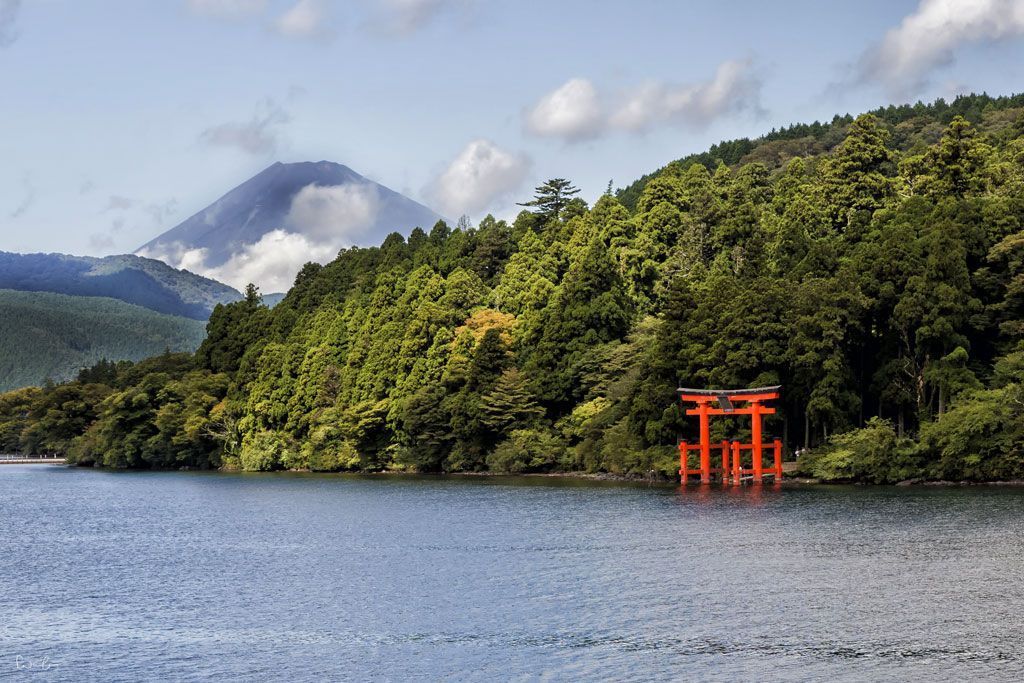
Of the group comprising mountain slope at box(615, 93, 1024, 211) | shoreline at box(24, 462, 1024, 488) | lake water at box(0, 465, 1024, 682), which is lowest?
lake water at box(0, 465, 1024, 682)

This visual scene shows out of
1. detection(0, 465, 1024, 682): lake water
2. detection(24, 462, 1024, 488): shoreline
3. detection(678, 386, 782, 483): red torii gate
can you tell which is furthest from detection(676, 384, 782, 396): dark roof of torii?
detection(0, 465, 1024, 682): lake water

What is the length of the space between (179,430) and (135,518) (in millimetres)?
49960

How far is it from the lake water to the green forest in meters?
7.09

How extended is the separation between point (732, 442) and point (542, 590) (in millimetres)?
31926

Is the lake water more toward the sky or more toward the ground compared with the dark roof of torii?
more toward the ground

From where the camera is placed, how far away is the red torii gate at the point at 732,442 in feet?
200

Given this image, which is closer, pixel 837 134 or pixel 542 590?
pixel 542 590

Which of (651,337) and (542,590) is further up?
(651,337)

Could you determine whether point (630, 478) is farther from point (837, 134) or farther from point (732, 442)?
point (837, 134)

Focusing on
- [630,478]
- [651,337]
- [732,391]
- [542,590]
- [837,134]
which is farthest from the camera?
[837,134]

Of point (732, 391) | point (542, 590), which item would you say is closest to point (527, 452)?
point (732, 391)

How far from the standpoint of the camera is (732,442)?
2485 inches

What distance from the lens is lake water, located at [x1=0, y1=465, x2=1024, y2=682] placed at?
25.3 m

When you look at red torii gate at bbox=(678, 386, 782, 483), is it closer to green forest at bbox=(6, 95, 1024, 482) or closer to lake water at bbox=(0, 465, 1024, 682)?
green forest at bbox=(6, 95, 1024, 482)
